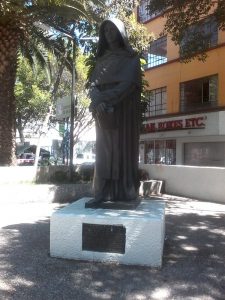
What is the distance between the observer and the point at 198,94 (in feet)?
80.7

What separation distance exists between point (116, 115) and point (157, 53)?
2281 centimetres

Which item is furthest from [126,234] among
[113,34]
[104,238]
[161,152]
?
[161,152]

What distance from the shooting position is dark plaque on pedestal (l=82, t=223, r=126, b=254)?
554cm

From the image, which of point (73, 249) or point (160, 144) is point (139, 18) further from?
point (73, 249)

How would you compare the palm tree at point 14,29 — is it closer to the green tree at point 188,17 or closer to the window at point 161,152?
the green tree at point 188,17

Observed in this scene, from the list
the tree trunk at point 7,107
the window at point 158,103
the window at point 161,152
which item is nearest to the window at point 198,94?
the window at point 158,103

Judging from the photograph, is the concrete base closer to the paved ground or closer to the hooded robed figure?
the paved ground

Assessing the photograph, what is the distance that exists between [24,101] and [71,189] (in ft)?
63.4

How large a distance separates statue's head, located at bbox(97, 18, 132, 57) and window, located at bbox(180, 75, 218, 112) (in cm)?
1747

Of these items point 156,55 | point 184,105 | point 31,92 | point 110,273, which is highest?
point 156,55

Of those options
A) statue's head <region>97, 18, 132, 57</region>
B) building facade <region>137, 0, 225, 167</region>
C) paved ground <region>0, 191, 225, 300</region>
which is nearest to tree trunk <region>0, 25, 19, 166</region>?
paved ground <region>0, 191, 225, 300</region>

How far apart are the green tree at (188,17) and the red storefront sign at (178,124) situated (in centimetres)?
863

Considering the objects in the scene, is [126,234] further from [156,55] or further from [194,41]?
[156,55]

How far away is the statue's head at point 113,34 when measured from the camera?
243 inches
